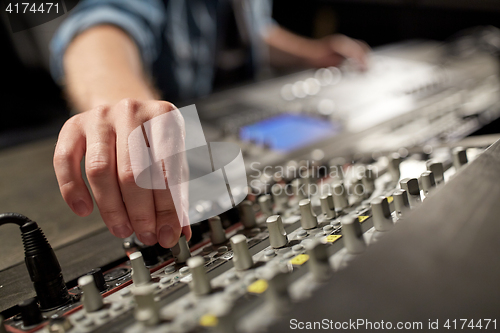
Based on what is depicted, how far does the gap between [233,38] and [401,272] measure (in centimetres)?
258

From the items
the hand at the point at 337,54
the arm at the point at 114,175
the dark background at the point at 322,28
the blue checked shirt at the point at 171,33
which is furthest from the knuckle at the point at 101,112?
the hand at the point at 337,54

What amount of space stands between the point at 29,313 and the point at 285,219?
0.40 metres

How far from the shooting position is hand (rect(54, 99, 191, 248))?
50 cm

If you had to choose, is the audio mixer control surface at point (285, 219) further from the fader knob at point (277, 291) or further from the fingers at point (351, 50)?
the fingers at point (351, 50)

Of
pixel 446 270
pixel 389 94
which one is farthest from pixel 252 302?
pixel 389 94

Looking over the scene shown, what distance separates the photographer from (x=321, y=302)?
31 centimetres

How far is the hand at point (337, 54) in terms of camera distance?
197 centimetres

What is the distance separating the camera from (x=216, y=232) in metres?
0.61

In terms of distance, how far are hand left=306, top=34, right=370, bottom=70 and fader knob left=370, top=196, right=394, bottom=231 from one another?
1.52 m

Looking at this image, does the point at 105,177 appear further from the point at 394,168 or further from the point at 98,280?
the point at 394,168

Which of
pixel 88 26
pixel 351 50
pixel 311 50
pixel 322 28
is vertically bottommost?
pixel 351 50

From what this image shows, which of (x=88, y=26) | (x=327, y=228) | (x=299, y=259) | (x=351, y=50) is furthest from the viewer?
(x=351, y=50)

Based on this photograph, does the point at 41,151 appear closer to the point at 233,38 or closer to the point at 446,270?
the point at 446,270

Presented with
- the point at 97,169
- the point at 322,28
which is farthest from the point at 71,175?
the point at 322,28
